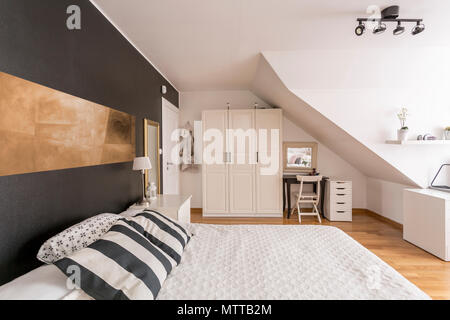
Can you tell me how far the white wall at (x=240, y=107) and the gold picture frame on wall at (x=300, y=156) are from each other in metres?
0.12

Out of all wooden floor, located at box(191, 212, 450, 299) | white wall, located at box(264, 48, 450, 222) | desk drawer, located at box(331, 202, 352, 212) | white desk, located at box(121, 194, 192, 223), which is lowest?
wooden floor, located at box(191, 212, 450, 299)

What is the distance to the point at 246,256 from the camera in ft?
4.90

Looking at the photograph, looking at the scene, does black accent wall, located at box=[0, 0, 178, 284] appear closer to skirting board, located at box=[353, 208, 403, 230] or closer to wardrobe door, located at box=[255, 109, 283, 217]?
wardrobe door, located at box=[255, 109, 283, 217]

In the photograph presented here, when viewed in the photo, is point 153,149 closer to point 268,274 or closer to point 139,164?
A: point 139,164

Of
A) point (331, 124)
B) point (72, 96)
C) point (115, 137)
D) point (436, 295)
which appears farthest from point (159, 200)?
point (436, 295)

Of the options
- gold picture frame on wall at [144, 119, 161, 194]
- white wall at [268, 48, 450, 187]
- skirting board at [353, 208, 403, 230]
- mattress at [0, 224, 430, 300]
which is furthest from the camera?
skirting board at [353, 208, 403, 230]

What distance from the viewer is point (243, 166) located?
4.39 metres

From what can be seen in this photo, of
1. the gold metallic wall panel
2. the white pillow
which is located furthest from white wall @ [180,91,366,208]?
the white pillow

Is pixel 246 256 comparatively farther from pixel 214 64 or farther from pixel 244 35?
pixel 214 64

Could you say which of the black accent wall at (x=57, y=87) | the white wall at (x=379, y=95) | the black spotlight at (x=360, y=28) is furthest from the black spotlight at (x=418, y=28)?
the black accent wall at (x=57, y=87)

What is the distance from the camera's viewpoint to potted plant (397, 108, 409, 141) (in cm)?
288

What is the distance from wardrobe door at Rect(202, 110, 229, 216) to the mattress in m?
2.60

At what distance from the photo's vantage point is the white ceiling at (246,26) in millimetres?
1912

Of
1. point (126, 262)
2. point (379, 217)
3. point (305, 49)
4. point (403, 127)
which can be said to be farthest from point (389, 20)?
point (379, 217)
